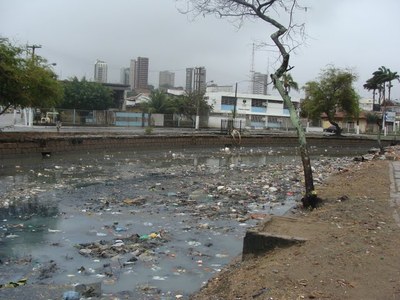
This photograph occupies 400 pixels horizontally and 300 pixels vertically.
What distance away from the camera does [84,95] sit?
60.6 meters

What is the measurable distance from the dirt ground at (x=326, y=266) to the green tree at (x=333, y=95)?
141ft

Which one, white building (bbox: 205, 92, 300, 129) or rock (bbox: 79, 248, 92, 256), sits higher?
white building (bbox: 205, 92, 300, 129)

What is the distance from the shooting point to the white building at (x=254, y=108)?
74.9 meters

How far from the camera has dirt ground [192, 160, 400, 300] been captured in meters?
4.56

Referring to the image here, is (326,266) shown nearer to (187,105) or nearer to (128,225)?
(128,225)

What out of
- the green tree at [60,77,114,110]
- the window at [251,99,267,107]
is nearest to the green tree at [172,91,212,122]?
the green tree at [60,77,114,110]

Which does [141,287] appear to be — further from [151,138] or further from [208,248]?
[151,138]

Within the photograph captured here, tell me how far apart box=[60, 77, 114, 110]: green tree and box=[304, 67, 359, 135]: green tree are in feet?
86.8

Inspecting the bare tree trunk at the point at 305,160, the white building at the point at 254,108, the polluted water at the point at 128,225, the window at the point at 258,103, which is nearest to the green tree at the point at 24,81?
the polluted water at the point at 128,225

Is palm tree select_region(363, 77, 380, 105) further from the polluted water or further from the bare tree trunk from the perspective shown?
the bare tree trunk

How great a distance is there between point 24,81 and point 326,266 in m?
20.4

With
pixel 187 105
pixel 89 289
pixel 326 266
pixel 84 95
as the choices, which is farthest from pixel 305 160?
pixel 187 105

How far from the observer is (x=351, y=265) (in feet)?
17.0

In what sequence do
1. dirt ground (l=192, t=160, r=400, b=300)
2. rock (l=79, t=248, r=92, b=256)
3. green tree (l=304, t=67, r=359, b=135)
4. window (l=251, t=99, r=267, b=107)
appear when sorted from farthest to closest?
window (l=251, t=99, r=267, b=107) → green tree (l=304, t=67, r=359, b=135) → rock (l=79, t=248, r=92, b=256) → dirt ground (l=192, t=160, r=400, b=300)
